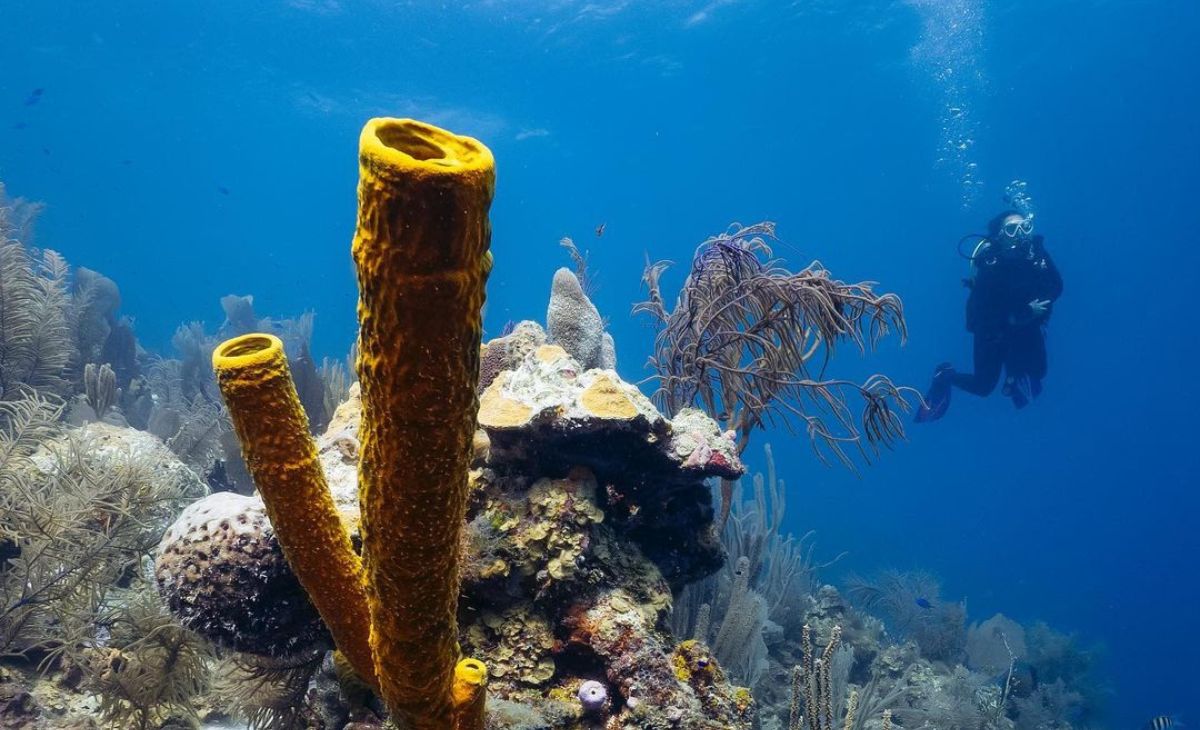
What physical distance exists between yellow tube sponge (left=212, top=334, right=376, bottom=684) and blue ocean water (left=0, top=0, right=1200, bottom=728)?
4.65 m

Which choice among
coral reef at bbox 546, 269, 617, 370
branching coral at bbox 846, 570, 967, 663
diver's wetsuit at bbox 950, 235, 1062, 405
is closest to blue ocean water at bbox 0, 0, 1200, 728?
coral reef at bbox 546, 269, 617, 370

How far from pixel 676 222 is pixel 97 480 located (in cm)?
9784

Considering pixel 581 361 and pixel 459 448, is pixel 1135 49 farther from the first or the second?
pixel 459 448

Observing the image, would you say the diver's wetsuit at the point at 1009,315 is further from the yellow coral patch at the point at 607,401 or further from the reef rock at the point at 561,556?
the yellow coral patch at the point at 607,401

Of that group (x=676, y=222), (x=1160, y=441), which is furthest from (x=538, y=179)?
(x=1160, y=441)

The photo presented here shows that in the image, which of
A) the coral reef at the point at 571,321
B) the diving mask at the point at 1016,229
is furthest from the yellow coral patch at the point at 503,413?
the diving mask at the point at 1016,229

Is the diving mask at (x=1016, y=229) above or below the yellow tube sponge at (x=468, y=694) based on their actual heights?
above

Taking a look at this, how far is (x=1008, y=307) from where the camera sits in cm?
1392

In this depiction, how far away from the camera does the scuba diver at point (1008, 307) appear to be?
44.4ft

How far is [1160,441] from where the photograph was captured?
85.2m

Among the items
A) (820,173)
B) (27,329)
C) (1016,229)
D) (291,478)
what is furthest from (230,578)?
(820,173)

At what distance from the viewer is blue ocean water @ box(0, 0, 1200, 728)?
36.7m

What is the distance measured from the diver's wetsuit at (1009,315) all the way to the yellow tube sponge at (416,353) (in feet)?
47.1

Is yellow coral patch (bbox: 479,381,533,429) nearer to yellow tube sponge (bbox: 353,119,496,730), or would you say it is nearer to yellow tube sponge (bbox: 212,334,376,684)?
yellow tube sponge (bbox: 212,334,376,684)
